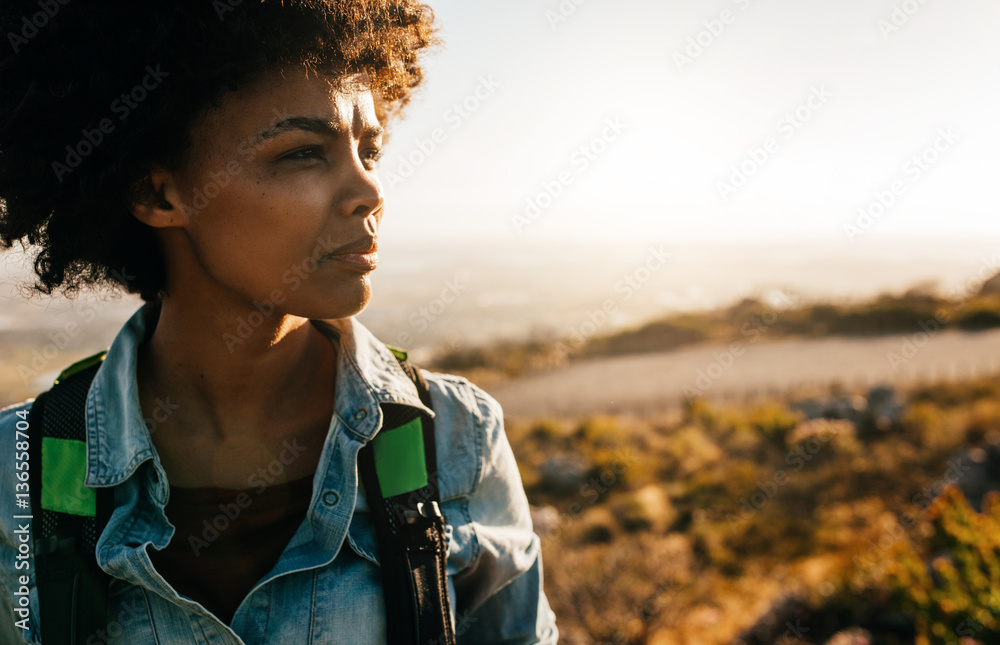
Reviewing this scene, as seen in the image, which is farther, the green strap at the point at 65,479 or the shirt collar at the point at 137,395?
the shirt collar at the point at 137,395

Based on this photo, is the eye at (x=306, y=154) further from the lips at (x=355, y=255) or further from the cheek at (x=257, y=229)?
the lips at (x=355, y=255)

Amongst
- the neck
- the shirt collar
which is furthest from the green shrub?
the neck

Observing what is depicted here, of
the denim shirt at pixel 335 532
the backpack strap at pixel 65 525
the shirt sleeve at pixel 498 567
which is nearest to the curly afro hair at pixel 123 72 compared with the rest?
the denim shirt at pixel 335 532

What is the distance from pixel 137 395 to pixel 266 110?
2.70 ft

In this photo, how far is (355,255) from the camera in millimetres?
1459

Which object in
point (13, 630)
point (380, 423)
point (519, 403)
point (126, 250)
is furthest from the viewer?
point (519, 403)

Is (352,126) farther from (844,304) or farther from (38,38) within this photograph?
(844,304)

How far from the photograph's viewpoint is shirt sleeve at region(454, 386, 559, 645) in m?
1.67

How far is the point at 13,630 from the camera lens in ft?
4.73

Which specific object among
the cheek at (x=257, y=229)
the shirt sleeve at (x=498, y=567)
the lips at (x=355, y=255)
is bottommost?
the shirt sleeve at (x=498, y=567)

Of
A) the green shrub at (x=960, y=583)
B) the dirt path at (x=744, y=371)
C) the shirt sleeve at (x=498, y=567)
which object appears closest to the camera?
the shirt sleeve at (x=498, y=567)

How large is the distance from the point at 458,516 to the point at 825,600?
5.93 metres

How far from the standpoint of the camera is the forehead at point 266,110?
54.8 inches

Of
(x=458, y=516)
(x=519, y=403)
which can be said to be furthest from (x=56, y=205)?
(x=519, y=403)
